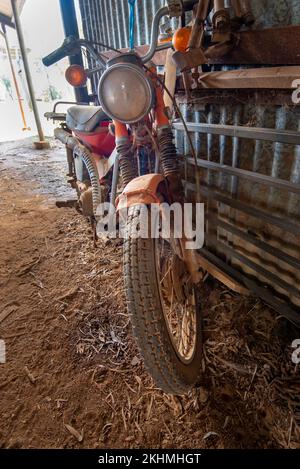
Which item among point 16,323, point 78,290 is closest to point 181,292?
point 78,290

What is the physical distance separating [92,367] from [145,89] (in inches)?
49.0

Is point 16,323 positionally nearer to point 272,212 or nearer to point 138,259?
point 138,259

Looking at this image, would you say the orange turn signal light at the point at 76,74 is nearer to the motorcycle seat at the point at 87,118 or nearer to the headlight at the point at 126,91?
the motorcycle seat at the point at 87,118

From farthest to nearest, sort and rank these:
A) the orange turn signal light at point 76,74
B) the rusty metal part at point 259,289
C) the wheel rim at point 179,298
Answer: the orange turn signal light at point 76,74
the rusty metal part at point 259,289
the wheel rim at point 179,298

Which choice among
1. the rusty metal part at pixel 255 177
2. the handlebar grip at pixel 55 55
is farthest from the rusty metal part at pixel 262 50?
the handlebar grip at pixel 55 55

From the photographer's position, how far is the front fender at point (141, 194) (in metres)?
0.95

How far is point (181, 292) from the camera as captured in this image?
1.24 meters

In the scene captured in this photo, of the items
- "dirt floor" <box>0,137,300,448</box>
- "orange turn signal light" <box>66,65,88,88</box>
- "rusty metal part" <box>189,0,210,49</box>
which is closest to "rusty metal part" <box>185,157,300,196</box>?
"rusty metal part" <box>189,0,210,49</box>

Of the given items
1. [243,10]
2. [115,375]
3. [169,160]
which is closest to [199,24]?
→ [243,10]

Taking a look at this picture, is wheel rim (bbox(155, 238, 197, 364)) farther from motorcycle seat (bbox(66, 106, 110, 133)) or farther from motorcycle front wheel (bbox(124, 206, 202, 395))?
motorcycle seat (bbox(66, 106, 110, 133))

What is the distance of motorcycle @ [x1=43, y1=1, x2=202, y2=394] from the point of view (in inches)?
34.9

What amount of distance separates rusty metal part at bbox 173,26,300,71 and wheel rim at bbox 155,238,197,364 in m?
0.72

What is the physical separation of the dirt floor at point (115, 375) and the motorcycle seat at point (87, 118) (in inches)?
38.8

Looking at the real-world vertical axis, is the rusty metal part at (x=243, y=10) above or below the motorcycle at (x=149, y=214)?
above
